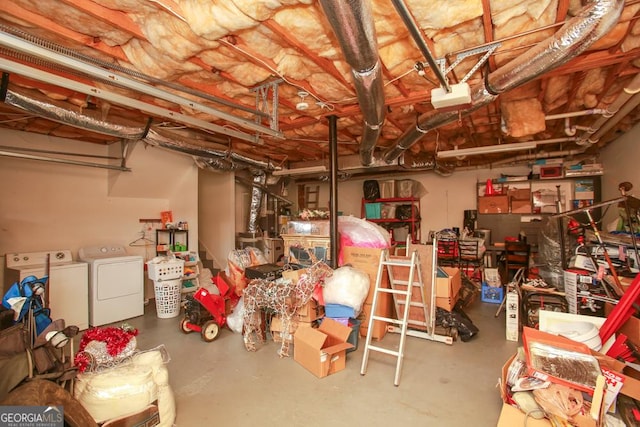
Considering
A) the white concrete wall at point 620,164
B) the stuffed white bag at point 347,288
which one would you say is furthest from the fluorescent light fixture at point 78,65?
the white concrete wall at point 620,164

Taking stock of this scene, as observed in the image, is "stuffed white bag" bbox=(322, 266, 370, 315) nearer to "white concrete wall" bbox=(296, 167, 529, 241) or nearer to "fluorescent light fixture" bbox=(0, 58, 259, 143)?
"fluorescent light fixture" bbox=(0, 58, 259, 143)

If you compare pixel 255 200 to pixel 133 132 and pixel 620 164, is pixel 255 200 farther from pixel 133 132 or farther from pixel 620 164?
pixel 620 164

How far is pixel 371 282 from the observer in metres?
3.67

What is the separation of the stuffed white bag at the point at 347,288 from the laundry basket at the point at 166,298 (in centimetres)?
248

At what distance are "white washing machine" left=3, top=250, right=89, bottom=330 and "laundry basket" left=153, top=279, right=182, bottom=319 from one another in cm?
83

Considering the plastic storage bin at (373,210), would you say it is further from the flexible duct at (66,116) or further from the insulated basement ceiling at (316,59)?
the flexible duct at (66,116)

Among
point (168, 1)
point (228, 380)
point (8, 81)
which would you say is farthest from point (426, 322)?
point (8, 81)

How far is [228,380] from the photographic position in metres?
2.74

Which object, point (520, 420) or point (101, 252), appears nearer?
point (520, 420)

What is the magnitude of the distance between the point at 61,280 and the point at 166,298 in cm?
124

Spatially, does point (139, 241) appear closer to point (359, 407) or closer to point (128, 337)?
point (128, 337)

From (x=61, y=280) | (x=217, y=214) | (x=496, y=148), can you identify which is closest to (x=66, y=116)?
(x=61, y=280)

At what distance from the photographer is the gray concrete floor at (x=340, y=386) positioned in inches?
87.7

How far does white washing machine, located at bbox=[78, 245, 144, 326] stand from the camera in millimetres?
4105
